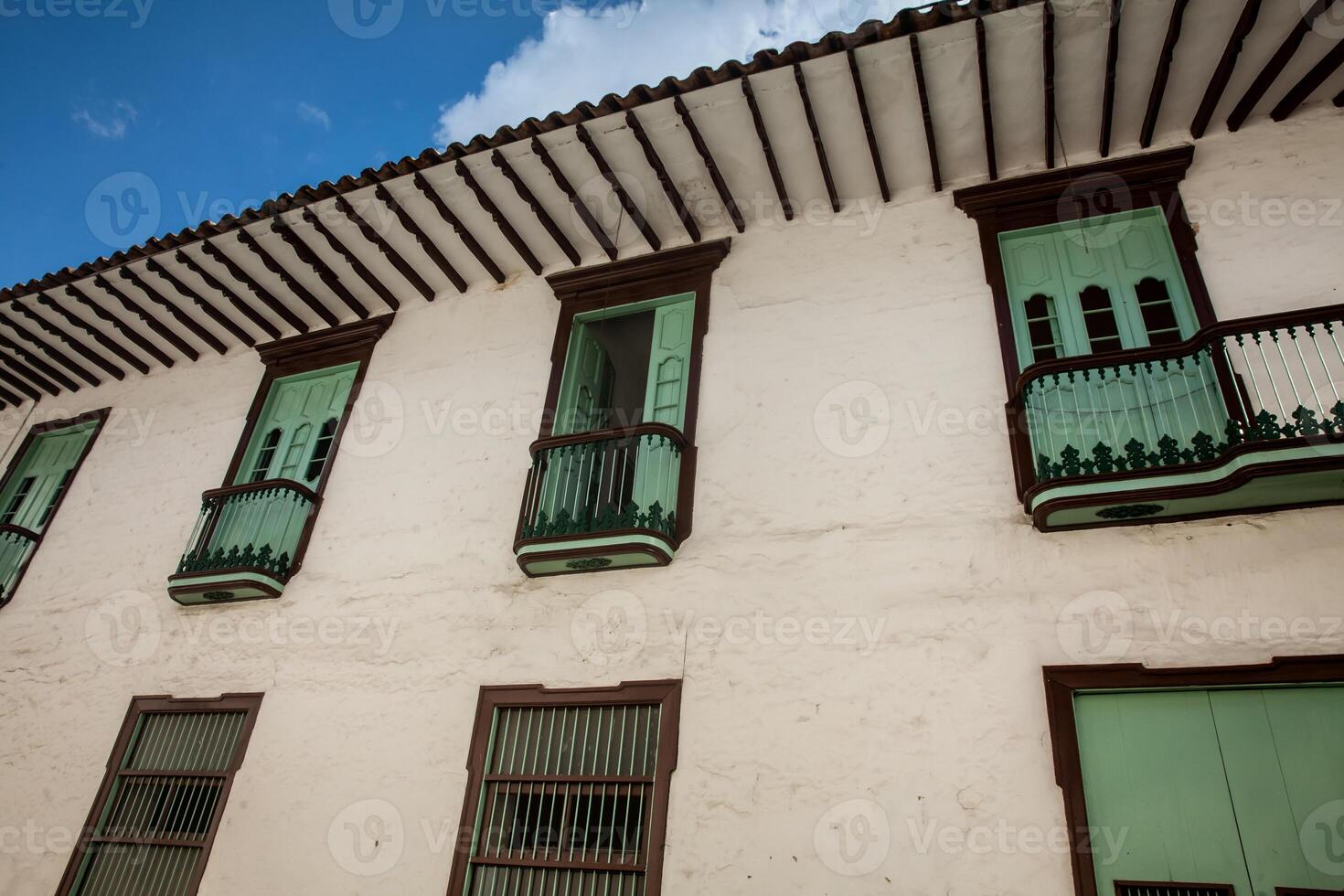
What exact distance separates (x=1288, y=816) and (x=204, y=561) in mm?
6729

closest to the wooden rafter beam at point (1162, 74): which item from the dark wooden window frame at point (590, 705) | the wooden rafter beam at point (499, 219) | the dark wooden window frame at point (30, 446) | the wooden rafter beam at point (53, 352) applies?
the wooden rafter beam at point (499, 219)

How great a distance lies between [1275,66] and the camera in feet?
17.9

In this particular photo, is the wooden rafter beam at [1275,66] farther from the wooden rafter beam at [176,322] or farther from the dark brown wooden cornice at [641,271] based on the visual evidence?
the wooden rafter beam at [176,322]

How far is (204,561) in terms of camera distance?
657cm

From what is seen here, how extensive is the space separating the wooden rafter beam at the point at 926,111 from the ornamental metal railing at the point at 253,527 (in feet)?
16.8

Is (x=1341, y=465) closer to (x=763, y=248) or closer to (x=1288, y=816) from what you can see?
(x=1288, y=816)

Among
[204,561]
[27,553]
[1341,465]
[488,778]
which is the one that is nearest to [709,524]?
[488,778]

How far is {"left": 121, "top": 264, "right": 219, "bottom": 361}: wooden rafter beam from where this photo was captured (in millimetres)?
7746

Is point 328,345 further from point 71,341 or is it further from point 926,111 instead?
point 926,111

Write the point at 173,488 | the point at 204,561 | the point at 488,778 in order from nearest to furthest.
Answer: the point at 488,778 → the point at 204,561 → the point at 173,488

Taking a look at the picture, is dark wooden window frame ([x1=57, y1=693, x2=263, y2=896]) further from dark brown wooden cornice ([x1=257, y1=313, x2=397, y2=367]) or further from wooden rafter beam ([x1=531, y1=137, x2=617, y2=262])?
wooden rafter beam ([x1=531, y1=137, x2=617, y2=262])

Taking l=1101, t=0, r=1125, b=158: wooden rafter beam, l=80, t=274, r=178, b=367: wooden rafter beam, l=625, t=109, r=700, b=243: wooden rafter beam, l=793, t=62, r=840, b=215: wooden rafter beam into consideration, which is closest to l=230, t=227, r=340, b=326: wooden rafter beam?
l=80, t=274, r=178, b=367: wooden rafter beam

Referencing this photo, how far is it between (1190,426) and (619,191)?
414 cm

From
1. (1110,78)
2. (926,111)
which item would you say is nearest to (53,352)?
(926,111)
